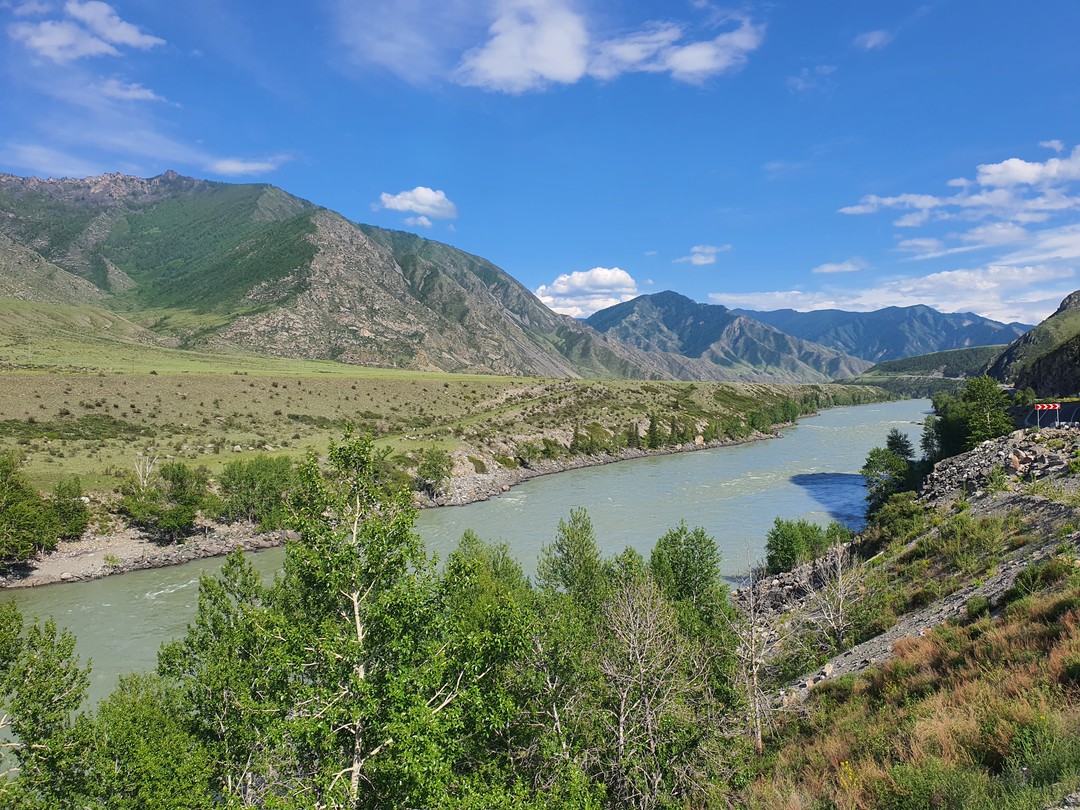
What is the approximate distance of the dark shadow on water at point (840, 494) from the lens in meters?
55.3

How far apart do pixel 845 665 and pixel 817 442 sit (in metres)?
112

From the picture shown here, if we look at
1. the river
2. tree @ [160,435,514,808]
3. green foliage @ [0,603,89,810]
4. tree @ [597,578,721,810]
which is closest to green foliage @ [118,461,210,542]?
the river

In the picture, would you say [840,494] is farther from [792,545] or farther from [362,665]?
[362,665]

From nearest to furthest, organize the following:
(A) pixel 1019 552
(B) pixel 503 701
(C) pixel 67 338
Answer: (B) pixel 503 701 < (A) pixel 1019 552 < (C) pixel 67 338

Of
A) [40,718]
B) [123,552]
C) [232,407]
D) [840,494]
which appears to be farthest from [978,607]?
[232,407]

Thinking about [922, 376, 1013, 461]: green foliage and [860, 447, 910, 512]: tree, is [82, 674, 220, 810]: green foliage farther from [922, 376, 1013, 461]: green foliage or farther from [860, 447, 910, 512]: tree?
[922, 376, 1013, 461]: green foliage

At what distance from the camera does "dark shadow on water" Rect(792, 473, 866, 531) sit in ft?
182

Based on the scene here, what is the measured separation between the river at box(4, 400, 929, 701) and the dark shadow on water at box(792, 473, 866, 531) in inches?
5.7

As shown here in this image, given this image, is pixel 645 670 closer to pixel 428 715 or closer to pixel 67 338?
pixel 428 715

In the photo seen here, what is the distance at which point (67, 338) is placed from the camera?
129m

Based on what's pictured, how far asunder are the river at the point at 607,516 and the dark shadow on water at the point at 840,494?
144 mm

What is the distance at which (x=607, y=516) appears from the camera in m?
61.8

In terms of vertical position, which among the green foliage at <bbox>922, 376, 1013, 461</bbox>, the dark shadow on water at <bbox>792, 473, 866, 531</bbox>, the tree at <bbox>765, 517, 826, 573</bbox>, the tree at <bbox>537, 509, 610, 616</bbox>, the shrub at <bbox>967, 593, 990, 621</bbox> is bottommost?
the dark shadow on water at <bbox>792, 473, 866, 531</bbox>

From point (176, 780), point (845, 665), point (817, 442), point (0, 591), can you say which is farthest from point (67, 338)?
point (817, 442)
